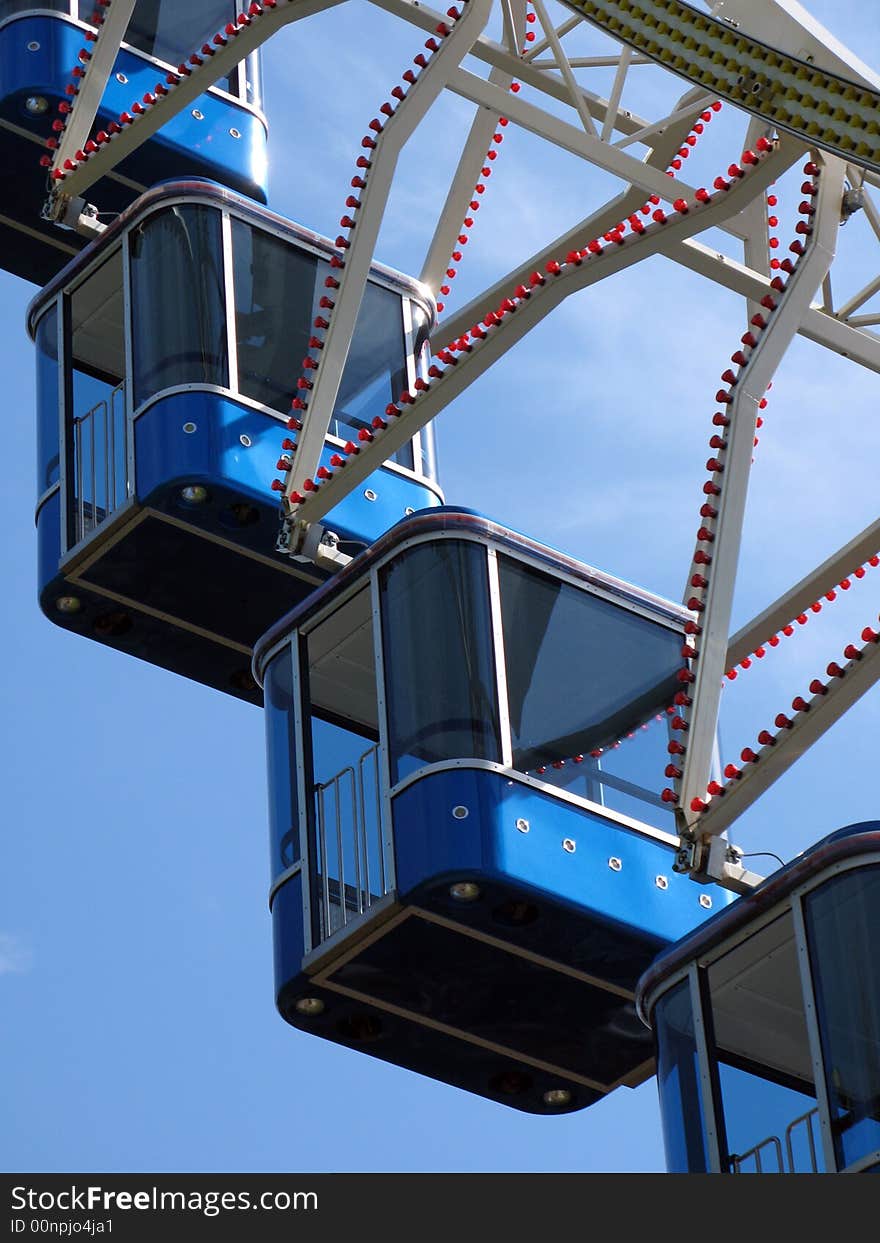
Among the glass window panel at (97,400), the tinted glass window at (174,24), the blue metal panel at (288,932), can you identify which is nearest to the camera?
the blue metal panel at (288,932)

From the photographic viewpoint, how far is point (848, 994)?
840 inches

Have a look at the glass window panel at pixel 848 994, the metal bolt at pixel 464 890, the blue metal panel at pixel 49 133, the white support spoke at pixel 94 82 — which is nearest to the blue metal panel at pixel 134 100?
the blue metal panel at pixel 49 133

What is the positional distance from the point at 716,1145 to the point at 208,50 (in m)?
10.6

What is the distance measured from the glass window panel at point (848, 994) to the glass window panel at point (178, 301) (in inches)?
324

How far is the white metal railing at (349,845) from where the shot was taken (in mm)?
25078

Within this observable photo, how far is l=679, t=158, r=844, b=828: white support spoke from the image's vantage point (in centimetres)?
2298

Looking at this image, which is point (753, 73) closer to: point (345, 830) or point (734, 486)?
point (734, 486)

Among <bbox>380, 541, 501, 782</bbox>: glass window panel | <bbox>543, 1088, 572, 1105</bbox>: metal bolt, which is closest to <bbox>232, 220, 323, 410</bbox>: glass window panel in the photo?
<bbox>380, 541, 501, 782</bbox>: glass window panel

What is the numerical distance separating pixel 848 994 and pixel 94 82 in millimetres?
12298

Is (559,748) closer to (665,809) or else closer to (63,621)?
(665,809)

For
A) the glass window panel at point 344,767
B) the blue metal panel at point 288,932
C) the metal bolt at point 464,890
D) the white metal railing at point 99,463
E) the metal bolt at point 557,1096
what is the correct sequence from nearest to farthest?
the metal bolt at point 464,890, the glass window panel at point 344,767, the blue metal panel at point 288,932, the metal bolt at point 557,1096, the white metal railing at point 99,463

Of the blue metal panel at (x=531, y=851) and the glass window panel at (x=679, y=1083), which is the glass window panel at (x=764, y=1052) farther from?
the blue metal panel at (x=531, y=851)

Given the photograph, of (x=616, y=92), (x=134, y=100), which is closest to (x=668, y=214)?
(x=616, y=92)

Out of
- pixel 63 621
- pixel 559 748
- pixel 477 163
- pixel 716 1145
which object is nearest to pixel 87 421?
pixel 63 621
